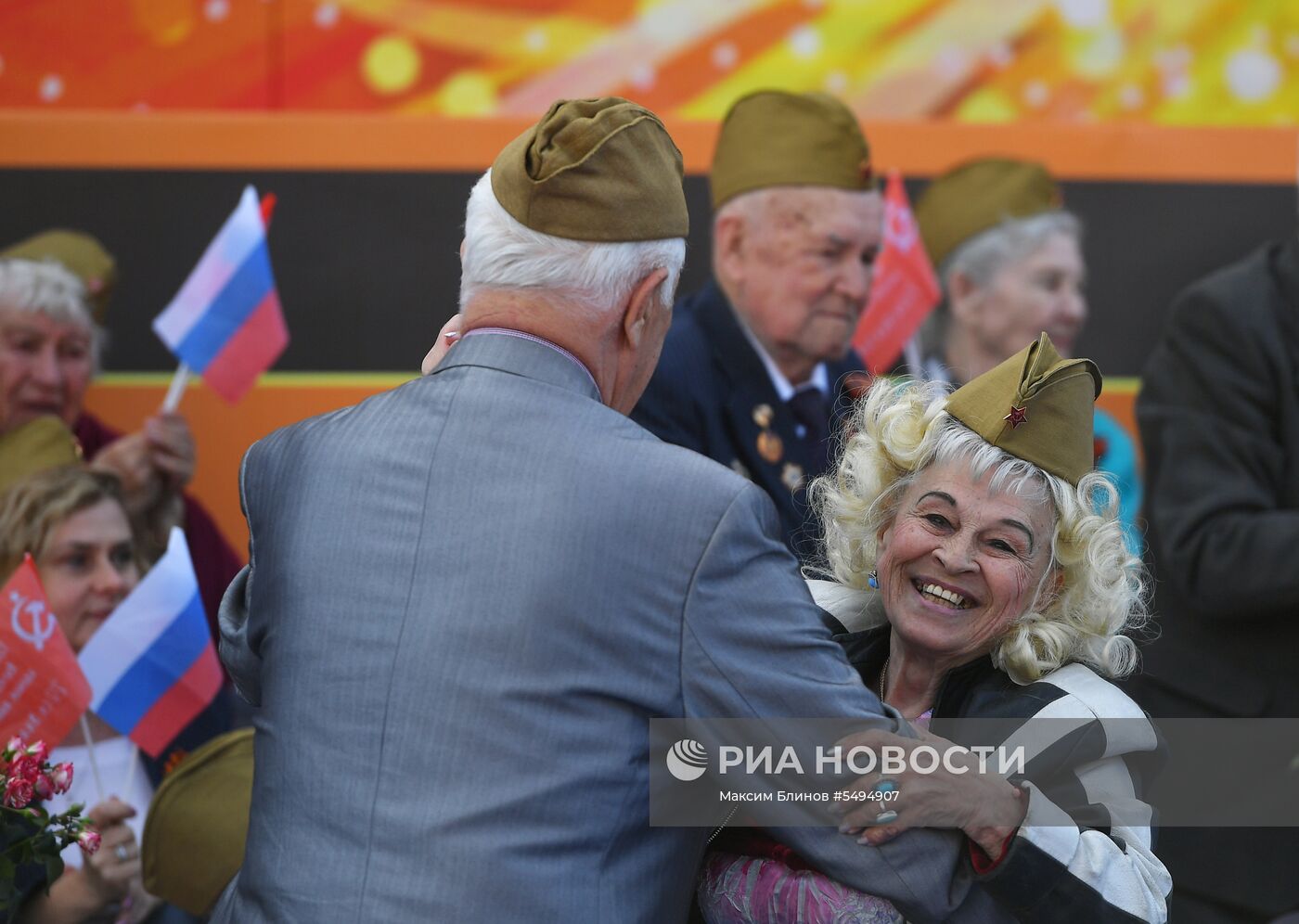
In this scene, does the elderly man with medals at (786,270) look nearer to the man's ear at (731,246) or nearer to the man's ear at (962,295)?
the man's ear at (731,246)

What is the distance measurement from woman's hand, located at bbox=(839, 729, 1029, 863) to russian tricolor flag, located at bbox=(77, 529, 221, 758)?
1474mm

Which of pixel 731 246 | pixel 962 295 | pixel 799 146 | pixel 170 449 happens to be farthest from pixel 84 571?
pixel 962 295

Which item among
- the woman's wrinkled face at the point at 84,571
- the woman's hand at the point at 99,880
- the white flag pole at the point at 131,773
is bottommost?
the white flag pole at the point at 131,773

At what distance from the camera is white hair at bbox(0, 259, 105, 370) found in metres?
3.86

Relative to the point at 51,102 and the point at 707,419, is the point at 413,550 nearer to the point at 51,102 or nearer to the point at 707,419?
the point at 707,419

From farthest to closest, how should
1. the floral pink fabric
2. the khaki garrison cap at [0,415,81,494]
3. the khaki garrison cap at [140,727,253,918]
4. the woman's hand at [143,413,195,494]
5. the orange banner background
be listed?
the orange banner background
the woman's hand at [143,413,195,494]
the khaki garrison cap at [0,415,81,494]
the khaki garrison cap at [140,727,253,918]
the floral pink fabric

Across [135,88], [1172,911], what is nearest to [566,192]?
[1172,911]

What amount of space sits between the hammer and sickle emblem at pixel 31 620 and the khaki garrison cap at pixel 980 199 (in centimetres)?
264

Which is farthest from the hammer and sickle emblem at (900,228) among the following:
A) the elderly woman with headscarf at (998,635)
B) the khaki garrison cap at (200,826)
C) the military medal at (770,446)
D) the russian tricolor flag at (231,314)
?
the khaki garrison cap at (200,826)

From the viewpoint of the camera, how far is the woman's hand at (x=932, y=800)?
1.81m

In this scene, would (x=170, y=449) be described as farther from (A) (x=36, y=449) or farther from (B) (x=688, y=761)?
(B) (x=688, y=761)

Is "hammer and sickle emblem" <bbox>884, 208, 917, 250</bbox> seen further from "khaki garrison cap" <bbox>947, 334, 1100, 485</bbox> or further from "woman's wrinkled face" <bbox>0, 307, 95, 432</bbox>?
"woman's wrinkled face" <bbox>0, 307, 95, 432</bbox>

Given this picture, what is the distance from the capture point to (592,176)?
1.81m

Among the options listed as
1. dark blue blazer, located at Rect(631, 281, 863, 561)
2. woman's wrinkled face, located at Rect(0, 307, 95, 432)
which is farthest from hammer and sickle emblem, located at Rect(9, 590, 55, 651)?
woman's wrinkled face, located at Rect(0, 307, 95, 432)
